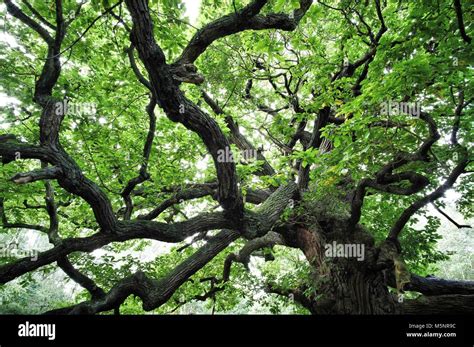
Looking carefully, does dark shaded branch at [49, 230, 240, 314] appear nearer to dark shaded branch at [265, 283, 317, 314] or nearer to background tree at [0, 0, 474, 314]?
background tree at [0, 0, 474, 314]

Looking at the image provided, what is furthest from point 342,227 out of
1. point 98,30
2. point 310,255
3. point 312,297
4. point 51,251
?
point 98,30

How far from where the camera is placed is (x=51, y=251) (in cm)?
447

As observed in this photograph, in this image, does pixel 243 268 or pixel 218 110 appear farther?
pixel 243 268

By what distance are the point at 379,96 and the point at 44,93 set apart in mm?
4650

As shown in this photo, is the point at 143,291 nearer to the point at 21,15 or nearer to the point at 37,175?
the point at 37,175

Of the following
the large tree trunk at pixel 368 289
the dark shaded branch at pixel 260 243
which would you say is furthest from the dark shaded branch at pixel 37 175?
the dark shaded branch at pixel 260 243

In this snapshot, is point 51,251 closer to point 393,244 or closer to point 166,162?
point 166,162

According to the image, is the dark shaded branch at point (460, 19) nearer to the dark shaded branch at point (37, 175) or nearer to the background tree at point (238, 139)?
the background tree at point (238, 139)

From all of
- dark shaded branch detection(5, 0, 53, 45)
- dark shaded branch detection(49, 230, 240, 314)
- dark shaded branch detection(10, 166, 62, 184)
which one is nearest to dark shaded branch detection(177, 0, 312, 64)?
dark shaded branch detection(5, 0, 53, 45)

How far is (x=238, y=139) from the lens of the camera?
7809 mm

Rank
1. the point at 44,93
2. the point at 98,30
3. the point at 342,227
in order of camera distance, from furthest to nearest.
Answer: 1. the point at 342,227
2. the point at 98,30
3. the point at 44,93

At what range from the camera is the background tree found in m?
3.78

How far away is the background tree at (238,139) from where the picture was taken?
12.4ft

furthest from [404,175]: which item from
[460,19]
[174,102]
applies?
[174,102]
